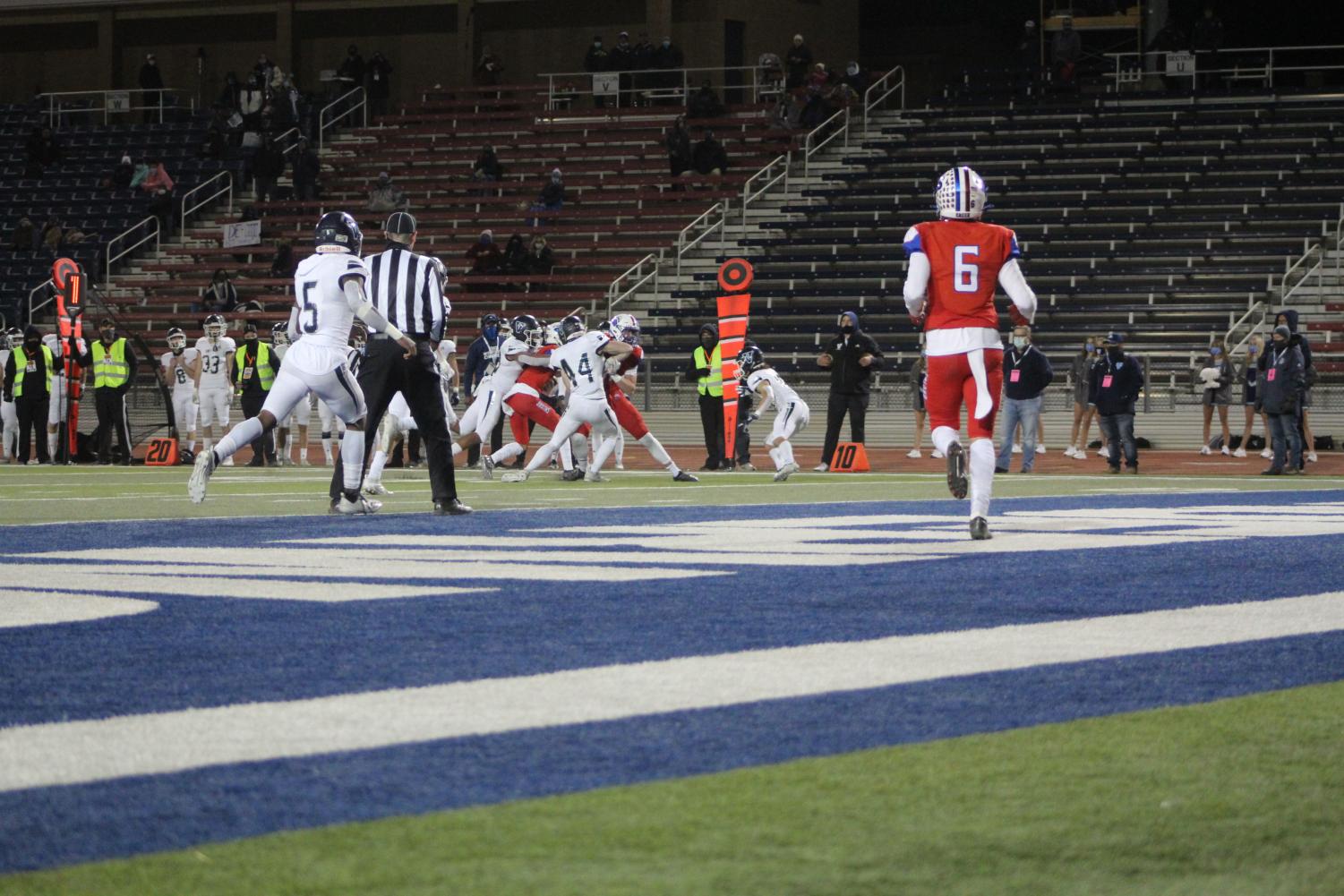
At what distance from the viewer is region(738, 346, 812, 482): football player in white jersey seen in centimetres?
2053

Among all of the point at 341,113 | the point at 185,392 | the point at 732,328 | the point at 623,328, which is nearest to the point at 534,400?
the point at 623,328

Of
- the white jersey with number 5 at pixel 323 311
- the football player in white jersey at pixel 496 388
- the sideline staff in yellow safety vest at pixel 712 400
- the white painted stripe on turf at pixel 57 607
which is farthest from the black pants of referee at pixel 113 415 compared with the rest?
the white painted stripe on turf at pixel 57 607

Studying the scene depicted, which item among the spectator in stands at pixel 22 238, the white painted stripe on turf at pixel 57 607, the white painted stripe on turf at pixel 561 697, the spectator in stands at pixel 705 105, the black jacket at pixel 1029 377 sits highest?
the spectator in stands at pixel 705 105

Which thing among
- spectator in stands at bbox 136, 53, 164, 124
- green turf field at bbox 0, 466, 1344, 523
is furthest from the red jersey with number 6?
spectator in stands at bbox 136, 53, 164, 124

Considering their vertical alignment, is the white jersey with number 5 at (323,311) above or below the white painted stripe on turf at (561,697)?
above

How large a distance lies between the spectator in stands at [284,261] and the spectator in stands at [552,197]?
4419mm

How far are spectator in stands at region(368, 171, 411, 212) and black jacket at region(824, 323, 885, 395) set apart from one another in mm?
12235

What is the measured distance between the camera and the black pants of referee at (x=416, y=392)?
1234cm

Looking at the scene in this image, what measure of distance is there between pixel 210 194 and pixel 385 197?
7.64m

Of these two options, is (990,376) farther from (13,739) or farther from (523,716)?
(13,739)

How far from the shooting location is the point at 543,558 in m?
8.66

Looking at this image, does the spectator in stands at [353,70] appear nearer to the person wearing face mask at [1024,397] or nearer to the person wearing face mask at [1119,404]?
the person wearing face mask at [1024,397]

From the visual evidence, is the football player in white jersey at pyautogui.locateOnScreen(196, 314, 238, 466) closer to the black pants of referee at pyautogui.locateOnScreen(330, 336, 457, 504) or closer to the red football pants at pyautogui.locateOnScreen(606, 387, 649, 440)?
the red football pants at pyautogui.locateOnScreen(606, 387, 649, 440)

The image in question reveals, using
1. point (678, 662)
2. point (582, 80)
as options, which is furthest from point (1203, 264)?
point (678, 662)
